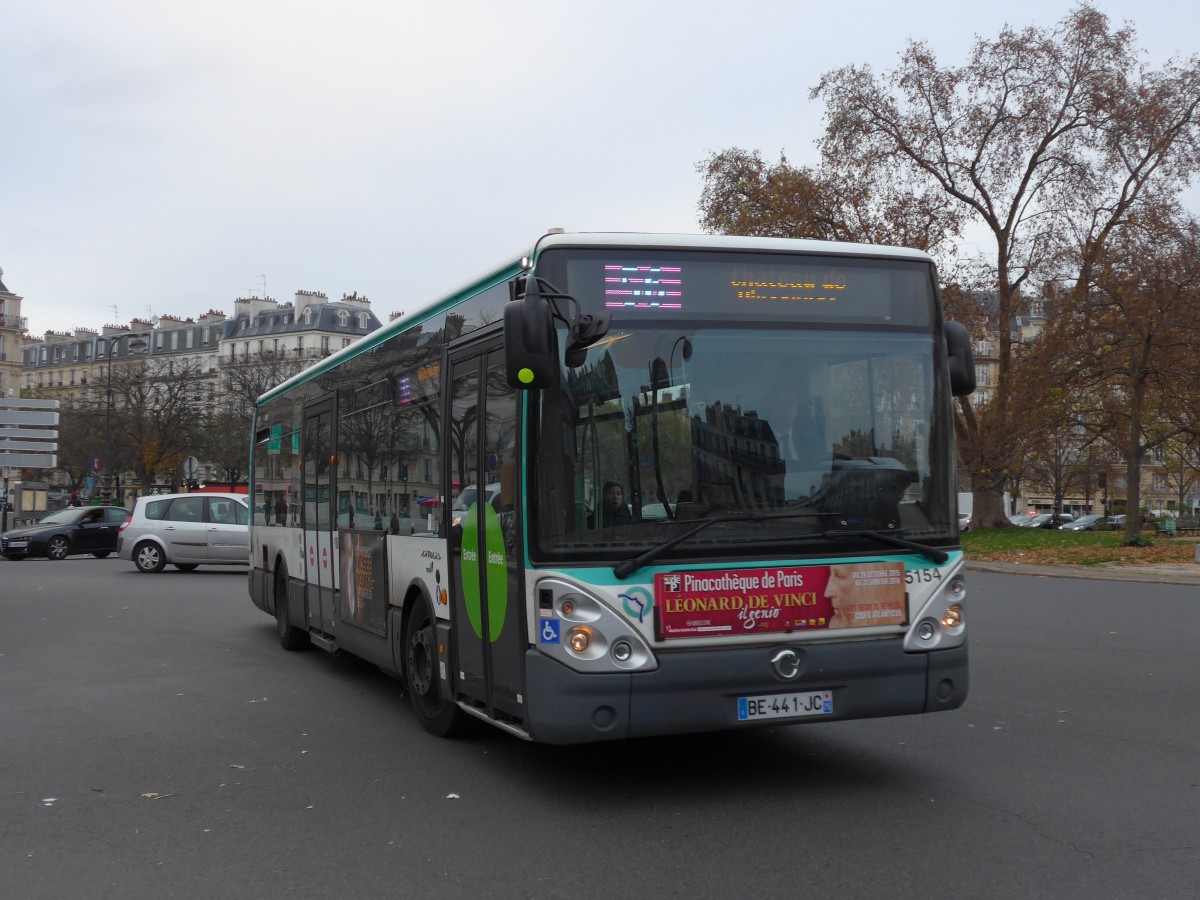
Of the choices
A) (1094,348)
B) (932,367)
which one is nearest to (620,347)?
(932,367)

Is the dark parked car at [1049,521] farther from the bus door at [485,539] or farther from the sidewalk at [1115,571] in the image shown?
the bus door at [485,539]

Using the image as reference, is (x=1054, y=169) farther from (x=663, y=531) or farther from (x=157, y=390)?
(x=157, y=390)

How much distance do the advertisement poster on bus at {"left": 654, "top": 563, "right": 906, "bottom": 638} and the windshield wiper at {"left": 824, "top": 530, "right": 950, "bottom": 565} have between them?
0.39 feet

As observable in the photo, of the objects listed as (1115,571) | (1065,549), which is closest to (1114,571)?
(1115,571)

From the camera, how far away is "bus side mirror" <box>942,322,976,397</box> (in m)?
7.38

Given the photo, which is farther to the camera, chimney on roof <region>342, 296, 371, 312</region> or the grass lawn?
chimney on roof <region>342, 296, 371, 312</region>

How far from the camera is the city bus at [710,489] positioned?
6.48 meters

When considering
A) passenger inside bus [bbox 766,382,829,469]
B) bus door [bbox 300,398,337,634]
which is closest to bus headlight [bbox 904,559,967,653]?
passenger inside bus [bbox 766,382,829,469]

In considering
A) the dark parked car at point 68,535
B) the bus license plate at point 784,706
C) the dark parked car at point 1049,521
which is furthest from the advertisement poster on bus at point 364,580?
the dark parked car at point 1049,521

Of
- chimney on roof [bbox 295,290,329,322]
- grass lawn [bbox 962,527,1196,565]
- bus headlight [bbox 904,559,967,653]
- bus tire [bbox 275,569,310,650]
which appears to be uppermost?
chimney on roof [bbox 295,290,329,322]

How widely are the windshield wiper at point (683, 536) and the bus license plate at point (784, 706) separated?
853 mm

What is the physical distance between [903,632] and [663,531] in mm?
1441

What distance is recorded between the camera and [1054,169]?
1666 inches

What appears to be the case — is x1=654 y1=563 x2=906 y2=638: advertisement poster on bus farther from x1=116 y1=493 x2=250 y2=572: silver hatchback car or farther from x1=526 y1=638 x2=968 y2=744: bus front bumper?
x1=116 y1=493 x2=250 y2=572: silver hatchback car
